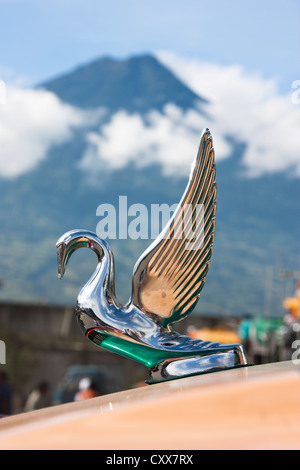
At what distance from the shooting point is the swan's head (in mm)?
1264

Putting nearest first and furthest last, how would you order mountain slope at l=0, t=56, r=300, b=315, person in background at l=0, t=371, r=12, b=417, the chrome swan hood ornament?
the chrome swan hood ornament
person in background at l=0, t=371, r=12, b=417
mountain slope at l=0, t=56, r=300, b=315

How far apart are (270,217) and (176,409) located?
10236 centimetres

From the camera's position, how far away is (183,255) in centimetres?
130

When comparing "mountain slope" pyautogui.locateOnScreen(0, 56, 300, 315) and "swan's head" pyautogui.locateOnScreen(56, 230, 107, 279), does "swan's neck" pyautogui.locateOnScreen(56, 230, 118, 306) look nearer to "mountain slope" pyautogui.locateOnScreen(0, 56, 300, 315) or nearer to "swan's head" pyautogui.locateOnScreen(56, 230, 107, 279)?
"swan's head" pyautogui.locateOnScreen(56, 230, 107, 279)

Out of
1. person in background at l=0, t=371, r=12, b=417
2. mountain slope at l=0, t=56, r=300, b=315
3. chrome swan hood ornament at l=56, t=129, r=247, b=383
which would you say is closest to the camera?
chrome swan hood ornament at l=56, t=129, r=247, b=383

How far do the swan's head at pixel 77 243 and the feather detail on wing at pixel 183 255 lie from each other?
9 cm

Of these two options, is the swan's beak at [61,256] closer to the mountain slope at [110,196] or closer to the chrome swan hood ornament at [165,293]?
the chrome swan hood ornament at [165,293]

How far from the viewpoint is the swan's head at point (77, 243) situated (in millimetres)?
1264

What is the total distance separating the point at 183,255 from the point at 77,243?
221mm

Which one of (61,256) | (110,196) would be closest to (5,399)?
(61,256)

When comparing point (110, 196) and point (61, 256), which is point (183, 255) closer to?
point (61, 256)

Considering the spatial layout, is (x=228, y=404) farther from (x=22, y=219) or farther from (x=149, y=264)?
(x=22, y=219)

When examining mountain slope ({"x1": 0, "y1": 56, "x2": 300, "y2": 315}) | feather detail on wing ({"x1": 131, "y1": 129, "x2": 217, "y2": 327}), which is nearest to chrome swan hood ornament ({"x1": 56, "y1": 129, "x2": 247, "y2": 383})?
feather detail on wing ({"x1": 131, "y1": 129, "x2": 217, "y2": 327})

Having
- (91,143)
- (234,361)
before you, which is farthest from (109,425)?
(91,143)
